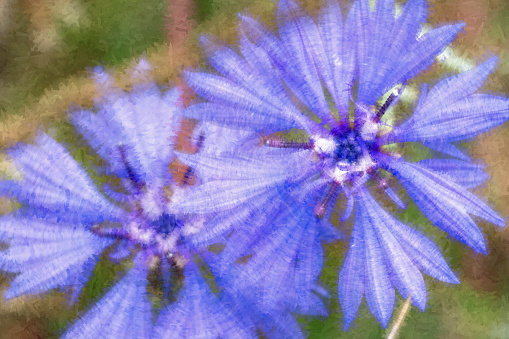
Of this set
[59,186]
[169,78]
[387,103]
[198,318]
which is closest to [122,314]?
[198,318]

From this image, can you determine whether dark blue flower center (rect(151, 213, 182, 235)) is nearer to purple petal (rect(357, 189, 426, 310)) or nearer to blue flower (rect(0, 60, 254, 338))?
blue flower (rect(0, 60, 254, 338))

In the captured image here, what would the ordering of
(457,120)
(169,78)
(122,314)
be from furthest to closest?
(169,78) → (122,314) → (457,120)

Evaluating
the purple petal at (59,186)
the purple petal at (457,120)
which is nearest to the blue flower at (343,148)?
the purple petal at (457,120)

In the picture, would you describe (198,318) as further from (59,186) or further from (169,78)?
(169,78)

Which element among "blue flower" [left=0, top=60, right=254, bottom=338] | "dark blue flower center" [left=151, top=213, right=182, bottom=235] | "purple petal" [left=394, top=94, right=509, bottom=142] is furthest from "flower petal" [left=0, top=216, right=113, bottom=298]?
"purple petal" [left=394, top=94, right=509, bottom=142]

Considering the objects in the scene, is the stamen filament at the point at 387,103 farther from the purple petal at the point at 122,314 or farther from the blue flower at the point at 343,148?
the purple petal at the point at 122,314
